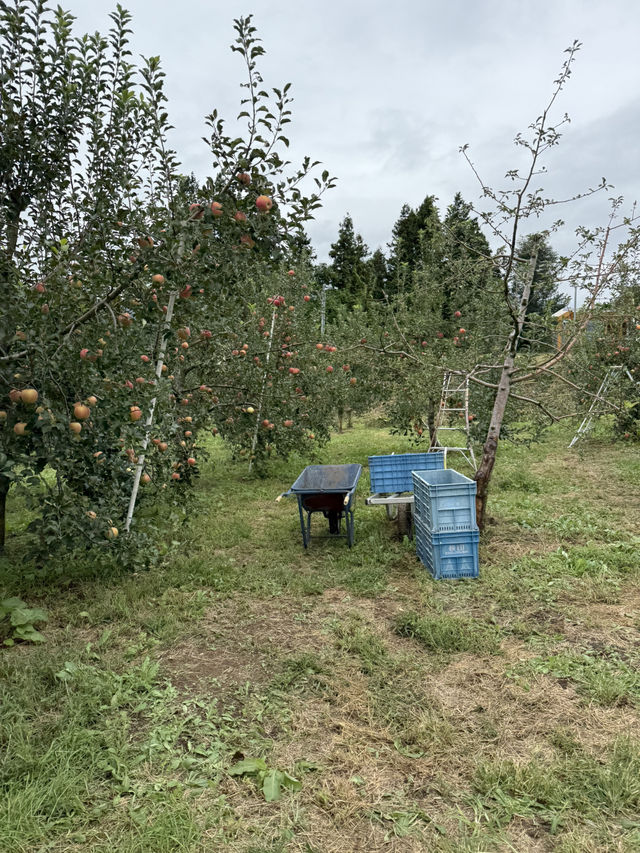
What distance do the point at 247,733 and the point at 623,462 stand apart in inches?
365

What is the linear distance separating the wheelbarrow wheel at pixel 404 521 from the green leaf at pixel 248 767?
148 inches

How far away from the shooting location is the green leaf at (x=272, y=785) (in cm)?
225

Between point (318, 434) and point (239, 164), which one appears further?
point (318, 434)

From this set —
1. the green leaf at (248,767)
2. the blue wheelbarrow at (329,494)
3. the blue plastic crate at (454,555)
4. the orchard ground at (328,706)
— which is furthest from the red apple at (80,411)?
the blue plastic crate at (454,555)

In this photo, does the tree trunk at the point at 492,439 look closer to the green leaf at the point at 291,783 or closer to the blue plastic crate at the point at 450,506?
the blue plastic crate at the point at 450,506

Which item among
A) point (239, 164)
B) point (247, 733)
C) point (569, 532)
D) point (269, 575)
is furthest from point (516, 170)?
point (247, 733)

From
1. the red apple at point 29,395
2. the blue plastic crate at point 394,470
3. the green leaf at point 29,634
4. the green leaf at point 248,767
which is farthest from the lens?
the blue plastic crate at point 394,470

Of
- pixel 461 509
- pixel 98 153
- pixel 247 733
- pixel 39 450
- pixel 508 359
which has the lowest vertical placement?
pixel 247 733

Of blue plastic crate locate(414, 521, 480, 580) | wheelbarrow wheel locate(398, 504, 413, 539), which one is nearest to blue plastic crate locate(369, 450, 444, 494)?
wheelbarrow wheel locate(398, 504, 413, 539)

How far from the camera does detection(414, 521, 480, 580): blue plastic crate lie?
471cm

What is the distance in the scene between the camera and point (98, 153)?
175 inches

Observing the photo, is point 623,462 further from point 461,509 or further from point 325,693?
point 325,693

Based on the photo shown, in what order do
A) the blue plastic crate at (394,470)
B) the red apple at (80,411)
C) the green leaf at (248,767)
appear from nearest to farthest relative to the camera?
1. the green leaf at (248,767)
2. the red apple at (80,411)
3. the blue plastic crate at (394,470)

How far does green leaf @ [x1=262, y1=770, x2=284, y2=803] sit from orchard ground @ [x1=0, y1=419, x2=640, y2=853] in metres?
0.01
